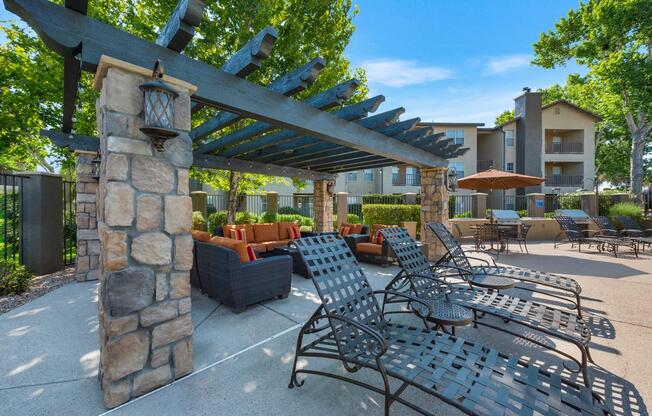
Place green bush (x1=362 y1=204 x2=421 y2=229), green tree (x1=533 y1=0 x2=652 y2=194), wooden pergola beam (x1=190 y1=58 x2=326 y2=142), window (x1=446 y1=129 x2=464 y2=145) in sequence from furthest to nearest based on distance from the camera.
Answer: window (x1=446 y1=129 x2=464 y2=145), green tree (x1=533 y1=0 x2=652 y2=194), green bush (x1=362 y1=204 x2=421 y2=229), wooden pergola beam (x1=190 y1=58 x2=326 y2=142)

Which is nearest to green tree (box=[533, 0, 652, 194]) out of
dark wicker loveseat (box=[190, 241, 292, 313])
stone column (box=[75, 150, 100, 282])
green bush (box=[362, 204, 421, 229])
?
green bush (box=[362, 204, 421, 229])

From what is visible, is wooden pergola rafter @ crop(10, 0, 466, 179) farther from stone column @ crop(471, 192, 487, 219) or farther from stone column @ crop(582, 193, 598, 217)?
stone column @ crop(582, 193, 598, 217)

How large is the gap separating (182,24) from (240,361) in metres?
2.83

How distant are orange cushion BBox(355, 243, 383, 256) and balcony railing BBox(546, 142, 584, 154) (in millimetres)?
21816

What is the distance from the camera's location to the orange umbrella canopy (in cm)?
775

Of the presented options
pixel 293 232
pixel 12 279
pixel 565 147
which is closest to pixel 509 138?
pixel 565 147

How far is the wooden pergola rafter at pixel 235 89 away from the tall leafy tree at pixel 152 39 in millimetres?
3094

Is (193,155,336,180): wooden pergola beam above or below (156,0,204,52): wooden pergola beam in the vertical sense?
below

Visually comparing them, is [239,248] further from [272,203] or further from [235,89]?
[272,203]

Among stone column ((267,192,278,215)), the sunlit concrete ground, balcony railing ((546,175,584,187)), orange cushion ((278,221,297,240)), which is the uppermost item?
balcony railing ((546,175,584,187))

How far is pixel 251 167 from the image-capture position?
7.54 meters

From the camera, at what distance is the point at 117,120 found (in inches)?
80.4

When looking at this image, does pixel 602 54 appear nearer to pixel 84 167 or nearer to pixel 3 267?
pixel 84 167

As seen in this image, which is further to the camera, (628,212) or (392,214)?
(392,214)
